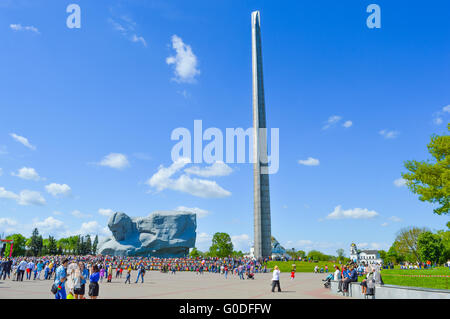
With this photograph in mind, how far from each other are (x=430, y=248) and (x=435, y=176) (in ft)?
179

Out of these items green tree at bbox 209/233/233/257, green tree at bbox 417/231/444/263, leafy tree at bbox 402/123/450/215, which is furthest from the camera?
green tree at bbox 209/233/233/257

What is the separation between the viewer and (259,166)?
59.6m

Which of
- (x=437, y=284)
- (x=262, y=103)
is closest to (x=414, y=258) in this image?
(x=262, y=103)

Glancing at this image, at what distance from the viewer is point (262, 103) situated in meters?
61.7

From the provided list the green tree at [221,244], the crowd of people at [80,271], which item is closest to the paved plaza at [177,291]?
the crowd of people at [80,271]

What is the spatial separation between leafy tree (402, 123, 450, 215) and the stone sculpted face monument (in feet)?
162

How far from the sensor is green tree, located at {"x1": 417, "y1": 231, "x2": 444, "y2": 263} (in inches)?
2606

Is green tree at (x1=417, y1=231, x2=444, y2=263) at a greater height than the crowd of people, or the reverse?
the crowd of people

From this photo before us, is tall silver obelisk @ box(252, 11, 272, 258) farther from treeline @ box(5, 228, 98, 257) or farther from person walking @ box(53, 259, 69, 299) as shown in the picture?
treeline @ box(5, 228, 98, 257)

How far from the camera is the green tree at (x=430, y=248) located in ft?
217

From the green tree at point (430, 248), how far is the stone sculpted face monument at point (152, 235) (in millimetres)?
49838

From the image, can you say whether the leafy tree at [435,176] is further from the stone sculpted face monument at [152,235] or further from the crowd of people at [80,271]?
the stone sculpted face monument at [152,235]

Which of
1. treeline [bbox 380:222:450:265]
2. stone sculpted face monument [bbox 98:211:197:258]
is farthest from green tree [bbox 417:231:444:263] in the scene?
stone sculpted face monument [bbox 98:211:197:258]
